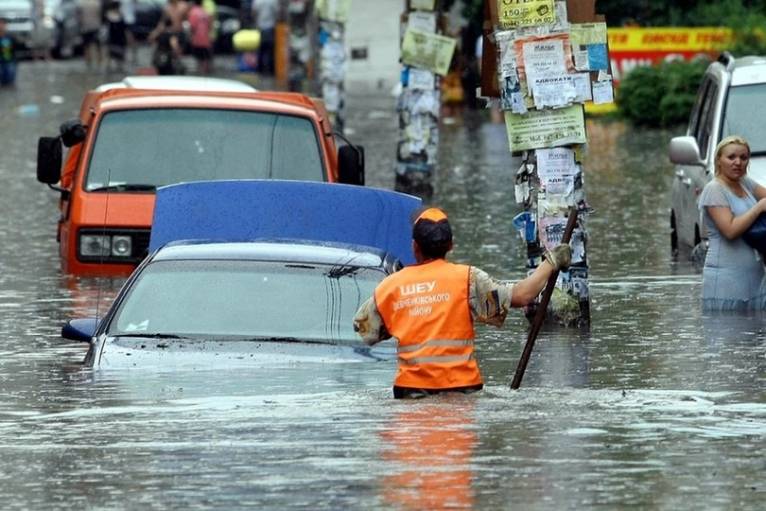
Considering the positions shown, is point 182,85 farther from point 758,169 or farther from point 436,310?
point 436,310

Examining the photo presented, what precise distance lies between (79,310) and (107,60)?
38.3 metres

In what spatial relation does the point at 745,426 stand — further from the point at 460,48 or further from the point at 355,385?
the point at 460,48

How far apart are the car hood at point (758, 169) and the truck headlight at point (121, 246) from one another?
4.35 metres

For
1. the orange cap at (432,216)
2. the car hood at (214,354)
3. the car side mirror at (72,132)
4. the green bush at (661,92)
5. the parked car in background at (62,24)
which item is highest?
the orange cap at (432,216)

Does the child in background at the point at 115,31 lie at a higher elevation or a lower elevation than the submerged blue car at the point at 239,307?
lower

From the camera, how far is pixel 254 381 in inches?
393

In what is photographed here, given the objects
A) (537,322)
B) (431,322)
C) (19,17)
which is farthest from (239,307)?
(19,17)

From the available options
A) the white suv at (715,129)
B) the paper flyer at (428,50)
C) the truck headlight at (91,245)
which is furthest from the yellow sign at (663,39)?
the truck headlight at (91,245)

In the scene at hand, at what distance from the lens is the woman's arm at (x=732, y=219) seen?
13219 mm

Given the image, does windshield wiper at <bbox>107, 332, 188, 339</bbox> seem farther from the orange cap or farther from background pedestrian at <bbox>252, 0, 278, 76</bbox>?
background pedestrian at <bbox>252, 0, 278, 76</bbox>

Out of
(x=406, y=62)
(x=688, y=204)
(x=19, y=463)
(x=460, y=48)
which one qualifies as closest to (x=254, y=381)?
(x=19, y=463)

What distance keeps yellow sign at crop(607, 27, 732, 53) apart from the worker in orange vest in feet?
95.1

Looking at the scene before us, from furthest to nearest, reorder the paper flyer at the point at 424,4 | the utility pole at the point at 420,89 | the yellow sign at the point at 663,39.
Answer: the yellow sign at the point at 663,39 < the utility pole at the point at 420,89 < the paper flyer at the point at 424,4

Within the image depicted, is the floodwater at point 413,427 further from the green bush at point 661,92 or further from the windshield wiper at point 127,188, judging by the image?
the green bush at point 661,92
